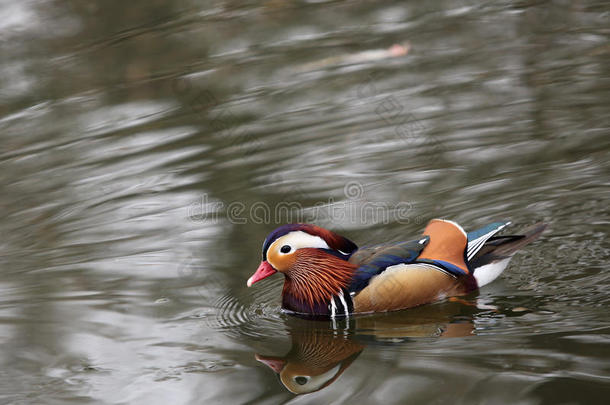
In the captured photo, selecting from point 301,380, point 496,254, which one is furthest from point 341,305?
point 496,254

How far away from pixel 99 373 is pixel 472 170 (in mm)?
3540

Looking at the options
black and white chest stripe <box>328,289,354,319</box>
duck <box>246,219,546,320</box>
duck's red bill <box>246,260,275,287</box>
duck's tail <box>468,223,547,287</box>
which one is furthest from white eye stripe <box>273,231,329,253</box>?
duck's tail <box>468,223,547,287</box>

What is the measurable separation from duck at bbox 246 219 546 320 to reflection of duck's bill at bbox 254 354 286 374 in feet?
1.97

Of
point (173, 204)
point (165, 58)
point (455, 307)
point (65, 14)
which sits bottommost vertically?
point (455, 307)

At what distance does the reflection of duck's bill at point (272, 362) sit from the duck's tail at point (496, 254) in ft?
4.65

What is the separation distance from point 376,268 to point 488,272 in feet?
2.37

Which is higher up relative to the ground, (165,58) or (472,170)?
(165,58)

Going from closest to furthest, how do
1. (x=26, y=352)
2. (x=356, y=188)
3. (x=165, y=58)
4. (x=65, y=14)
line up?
(x=26, y=352), (x=356, y=188), (x=165, y=58), (x=65, y=14)

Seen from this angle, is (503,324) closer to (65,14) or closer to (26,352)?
(26,352)

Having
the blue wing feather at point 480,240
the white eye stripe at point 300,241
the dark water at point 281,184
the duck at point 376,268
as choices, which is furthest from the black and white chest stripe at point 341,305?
the blue wing feather at point 480,240

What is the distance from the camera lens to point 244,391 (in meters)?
4.36

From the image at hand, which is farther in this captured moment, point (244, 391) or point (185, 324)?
point (185, 324)

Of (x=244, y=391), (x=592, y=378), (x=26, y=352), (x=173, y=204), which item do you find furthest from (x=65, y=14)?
(x=592, y=378)

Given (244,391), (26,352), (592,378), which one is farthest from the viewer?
(26,352)
